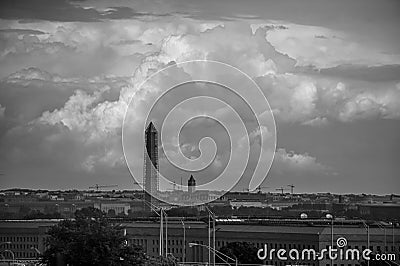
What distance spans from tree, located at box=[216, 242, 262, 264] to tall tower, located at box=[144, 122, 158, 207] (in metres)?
27.8

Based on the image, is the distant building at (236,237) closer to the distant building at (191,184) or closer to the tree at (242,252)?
the tree at (242,252)

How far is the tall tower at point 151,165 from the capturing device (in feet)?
306

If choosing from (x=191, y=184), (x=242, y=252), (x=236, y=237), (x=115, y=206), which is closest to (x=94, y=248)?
(x=242, y=252)

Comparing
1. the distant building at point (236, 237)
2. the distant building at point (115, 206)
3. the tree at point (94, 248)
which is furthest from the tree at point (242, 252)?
the distant building at point (115, 206)

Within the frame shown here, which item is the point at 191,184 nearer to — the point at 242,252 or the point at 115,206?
the point at 115,206

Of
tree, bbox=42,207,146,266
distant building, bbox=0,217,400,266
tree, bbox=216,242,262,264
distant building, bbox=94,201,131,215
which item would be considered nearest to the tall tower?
distant building, bbox=94,201,131,215

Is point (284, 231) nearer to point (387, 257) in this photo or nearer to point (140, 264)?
point (387, 257)

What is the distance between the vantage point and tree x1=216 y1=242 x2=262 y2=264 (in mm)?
56756

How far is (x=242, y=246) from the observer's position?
60.3 metres

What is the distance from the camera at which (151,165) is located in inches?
3967

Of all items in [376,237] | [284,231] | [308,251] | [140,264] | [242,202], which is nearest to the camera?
[140,264]

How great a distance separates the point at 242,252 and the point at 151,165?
42692 mm

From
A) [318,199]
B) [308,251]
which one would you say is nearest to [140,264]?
[308,251]

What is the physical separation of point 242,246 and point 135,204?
185 ft
